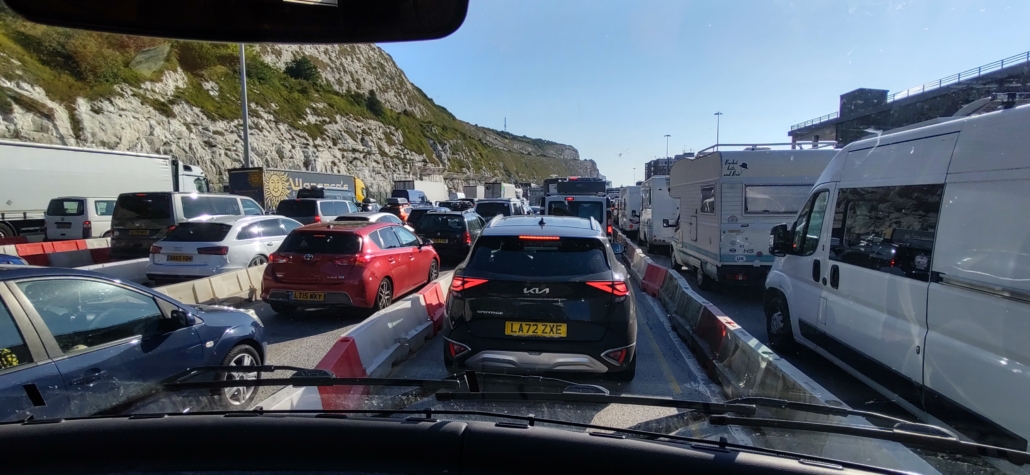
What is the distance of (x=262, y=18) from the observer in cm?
237

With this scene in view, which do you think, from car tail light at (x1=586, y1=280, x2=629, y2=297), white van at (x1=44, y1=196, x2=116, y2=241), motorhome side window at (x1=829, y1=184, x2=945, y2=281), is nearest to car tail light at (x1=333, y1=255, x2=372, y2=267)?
car tail light at (x1=586, y1=280, x2=629, y2=297)

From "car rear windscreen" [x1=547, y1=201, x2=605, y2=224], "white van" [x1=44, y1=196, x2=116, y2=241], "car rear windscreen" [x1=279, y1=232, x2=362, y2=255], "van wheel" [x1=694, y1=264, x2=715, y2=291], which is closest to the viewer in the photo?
"car rear windscreen" [x1=279, y1=232, x2=362, y2=255]

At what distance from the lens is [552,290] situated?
488cm

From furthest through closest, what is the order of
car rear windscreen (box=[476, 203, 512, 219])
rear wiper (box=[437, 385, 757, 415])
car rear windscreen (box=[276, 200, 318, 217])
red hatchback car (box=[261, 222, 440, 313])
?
car rear windscreen (box=[476, 203, 512, 219]), car rear windscreen (box=[276, 200, 318, 217]), red hatchback car (box=[261, 222, 440, 313]), rear wiper (box=[437, 385, 757, 415])

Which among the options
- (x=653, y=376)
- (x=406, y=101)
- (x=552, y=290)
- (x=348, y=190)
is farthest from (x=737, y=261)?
(x=406, y=101)

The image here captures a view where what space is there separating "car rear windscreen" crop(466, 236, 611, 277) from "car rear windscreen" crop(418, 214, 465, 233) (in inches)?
400

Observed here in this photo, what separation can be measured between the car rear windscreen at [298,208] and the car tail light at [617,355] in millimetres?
15510

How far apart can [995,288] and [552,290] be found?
9.88ft

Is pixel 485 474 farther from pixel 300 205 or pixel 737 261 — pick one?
pixel 300 205

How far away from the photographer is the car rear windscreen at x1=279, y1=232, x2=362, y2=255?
8.47 meters

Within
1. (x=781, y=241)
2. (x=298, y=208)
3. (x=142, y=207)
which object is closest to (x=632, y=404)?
(x=781, y=241)

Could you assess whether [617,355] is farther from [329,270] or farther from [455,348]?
[329,270]

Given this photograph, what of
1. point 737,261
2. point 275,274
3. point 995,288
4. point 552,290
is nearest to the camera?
point 995,288

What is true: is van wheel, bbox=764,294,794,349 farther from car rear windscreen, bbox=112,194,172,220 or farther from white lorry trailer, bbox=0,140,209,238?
white lorry trailer, bbox=0,140,209,238
